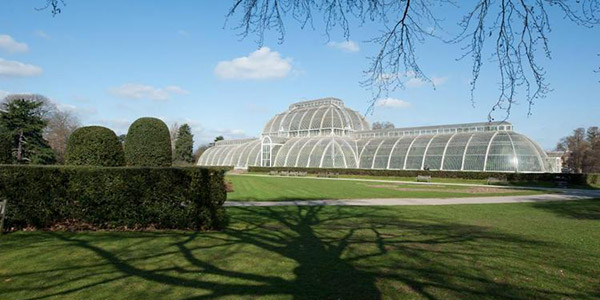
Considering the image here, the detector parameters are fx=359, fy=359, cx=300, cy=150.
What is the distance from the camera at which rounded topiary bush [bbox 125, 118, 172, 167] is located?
17141mm

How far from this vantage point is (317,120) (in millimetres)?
61531

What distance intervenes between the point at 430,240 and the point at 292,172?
4085 centimetres

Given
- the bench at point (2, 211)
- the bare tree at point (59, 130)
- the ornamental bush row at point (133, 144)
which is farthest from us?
the bare tree at point (59, 130)

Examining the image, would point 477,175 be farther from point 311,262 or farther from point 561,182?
point 311,262

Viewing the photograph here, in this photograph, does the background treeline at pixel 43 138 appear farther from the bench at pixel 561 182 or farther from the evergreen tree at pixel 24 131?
the bench at pixel 561 182

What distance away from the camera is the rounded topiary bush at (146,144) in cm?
1714

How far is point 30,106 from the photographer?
34.3 meters

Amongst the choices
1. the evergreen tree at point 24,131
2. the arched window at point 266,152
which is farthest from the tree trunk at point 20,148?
the arched window at point 266,152

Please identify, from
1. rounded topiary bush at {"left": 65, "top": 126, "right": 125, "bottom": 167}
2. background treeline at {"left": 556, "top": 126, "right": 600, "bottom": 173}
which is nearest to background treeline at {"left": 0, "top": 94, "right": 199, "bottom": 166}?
rounded topiary bush at {"left": 65, "top": 126, "right": 125, "bottom": 167}

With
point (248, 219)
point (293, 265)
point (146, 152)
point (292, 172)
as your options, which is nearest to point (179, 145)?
point (292, 172)

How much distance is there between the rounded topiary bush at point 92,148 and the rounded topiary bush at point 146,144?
3404mm

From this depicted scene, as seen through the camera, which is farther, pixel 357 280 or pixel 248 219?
pixel 248 219

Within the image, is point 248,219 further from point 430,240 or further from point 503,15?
point 503,15

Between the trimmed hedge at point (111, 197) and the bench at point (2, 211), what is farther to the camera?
the trimmed hedge at point (111, 197)
